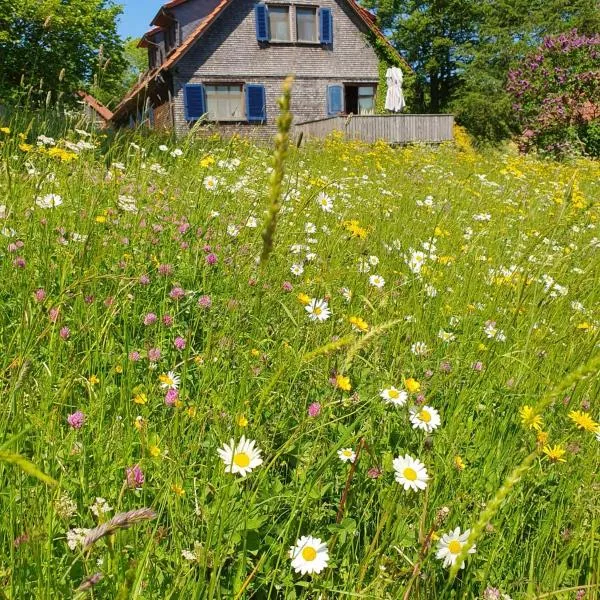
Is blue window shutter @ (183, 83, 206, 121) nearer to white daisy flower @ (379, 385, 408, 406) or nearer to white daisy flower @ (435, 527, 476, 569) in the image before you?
white daisy flower @ (379, 385, 408, 406)

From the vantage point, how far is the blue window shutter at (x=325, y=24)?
22.1m

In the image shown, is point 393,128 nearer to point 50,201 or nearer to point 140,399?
point 50,201

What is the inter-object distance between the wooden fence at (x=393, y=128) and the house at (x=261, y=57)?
12.5ft

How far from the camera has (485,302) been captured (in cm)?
256

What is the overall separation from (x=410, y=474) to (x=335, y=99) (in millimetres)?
23355

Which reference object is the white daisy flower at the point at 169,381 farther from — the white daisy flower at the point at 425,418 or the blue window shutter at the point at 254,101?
the blue window shutter at the point at 254,101

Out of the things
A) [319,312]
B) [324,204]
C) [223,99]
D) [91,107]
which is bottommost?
[319,312]

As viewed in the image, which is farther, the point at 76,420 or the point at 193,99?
the point at 193,99

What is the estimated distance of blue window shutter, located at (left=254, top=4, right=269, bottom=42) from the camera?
70.2 ft

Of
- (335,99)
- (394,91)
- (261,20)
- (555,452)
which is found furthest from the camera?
(394,91)

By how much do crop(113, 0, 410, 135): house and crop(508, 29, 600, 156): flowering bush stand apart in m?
6.74

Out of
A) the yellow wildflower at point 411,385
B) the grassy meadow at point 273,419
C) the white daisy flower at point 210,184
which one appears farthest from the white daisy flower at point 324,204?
the yellow wildflower at point 411,385

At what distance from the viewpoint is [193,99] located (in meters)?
21.2

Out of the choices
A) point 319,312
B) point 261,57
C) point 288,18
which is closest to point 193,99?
point 261,57
